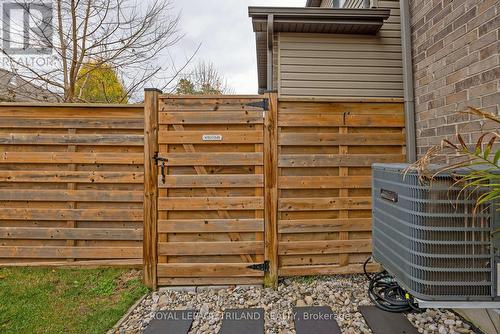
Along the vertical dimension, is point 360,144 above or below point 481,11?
below

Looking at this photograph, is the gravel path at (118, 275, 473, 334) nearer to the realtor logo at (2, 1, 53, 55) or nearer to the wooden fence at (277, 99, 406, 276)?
the wooden fence at (277, 99, 406, 276)

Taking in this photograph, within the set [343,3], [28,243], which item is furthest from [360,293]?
[343,3]

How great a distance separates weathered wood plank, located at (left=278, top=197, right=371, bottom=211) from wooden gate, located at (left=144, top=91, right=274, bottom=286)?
0.25 m

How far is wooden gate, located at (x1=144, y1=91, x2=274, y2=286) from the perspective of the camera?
2590 millimetres

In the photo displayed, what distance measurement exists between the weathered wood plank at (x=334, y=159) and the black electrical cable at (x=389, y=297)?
40.5 inches

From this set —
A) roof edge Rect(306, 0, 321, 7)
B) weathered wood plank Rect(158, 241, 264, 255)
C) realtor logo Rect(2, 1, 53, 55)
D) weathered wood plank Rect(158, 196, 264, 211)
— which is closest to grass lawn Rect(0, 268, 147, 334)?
weathered wood plank Rect(158, 241, 264, 255)

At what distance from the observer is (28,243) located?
9.02 ft

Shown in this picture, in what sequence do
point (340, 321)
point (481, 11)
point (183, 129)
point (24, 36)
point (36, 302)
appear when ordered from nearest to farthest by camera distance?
point (481, 11)
point (340, 321)
point (36, 302)
point (183, 129)
point (24, 36)

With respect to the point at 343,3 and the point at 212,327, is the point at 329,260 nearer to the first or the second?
the point at 212,327

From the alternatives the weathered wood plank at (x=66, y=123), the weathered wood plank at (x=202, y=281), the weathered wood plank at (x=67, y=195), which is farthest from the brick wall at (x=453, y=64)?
the weathered wood plank at (x=67, y=195)

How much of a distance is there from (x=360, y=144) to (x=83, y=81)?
18.9ft

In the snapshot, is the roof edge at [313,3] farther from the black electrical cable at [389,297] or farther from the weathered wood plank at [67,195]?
the black electrical cable at [389,297]

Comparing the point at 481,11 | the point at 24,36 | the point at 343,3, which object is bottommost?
the point at 481,11

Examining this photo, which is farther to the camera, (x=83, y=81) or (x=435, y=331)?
(x=83, y=81)
